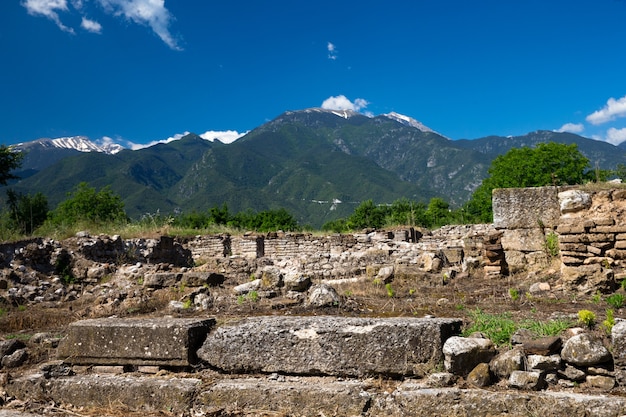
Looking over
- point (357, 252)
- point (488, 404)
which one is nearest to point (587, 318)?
point (488, 404)

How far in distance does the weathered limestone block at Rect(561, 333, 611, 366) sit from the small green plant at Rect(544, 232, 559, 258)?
566 centimetres

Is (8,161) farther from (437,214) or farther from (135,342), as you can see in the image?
(437,214)

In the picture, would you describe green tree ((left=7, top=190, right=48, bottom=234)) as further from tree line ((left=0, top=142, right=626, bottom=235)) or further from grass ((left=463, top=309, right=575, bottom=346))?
grass ((left=463, top=309, right=575, bottom=346))

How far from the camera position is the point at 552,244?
8.47 metres

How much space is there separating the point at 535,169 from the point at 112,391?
3931cm

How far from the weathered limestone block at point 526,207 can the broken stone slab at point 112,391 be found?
7.20 m

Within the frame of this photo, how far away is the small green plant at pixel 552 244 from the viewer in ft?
27.6

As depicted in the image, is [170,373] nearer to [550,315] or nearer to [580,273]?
[550,315]

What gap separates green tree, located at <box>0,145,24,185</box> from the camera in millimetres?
22375

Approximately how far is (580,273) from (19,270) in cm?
1240

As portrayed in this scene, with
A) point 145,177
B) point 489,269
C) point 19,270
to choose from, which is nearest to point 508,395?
point 489,269

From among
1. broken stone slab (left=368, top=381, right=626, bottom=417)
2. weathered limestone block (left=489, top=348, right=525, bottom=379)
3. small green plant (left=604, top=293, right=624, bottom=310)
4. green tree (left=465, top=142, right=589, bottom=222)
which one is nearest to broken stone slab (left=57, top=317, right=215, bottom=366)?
broken stone slab (left=368, top=381, right=626, bottom=417)

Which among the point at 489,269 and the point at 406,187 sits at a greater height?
the point at 406,187

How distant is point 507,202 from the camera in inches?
354
